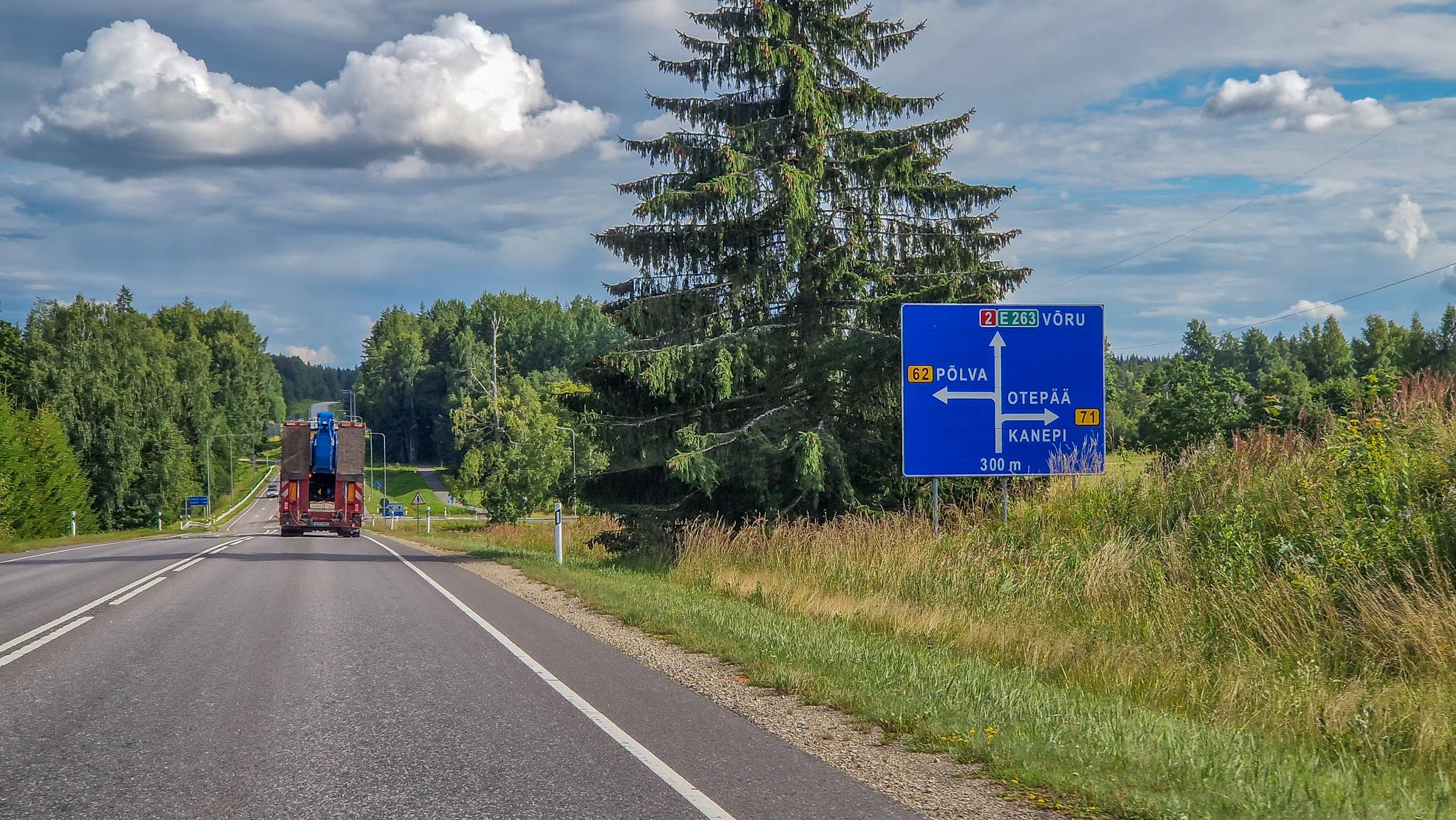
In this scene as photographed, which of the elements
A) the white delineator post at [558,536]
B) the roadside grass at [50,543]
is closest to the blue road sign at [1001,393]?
the white delineator post at [558,536]

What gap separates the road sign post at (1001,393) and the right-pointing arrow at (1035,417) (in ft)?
0.04

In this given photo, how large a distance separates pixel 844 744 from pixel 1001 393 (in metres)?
10.6

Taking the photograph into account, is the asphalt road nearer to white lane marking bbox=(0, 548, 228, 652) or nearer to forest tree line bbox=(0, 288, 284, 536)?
white lane marking bbox=(0, 548, 228, 652)

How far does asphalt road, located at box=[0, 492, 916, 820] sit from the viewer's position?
535 centimetres

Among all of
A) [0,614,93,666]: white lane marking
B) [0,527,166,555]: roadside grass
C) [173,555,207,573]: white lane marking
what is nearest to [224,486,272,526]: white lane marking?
[0,527,166,555]: roadside grass

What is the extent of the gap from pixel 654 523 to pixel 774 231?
661cm

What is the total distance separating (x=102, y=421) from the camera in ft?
270

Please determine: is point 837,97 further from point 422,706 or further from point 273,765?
point 273,765

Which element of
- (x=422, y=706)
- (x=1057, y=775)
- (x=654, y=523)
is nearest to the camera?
(x=1057, y=775)

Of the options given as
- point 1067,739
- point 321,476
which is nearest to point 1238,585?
point 1067,739

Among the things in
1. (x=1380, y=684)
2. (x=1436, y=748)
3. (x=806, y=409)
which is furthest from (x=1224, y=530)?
(x=806, y=409)

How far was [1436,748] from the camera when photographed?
629 cm

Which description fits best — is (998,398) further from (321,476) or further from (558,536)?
(321,476)

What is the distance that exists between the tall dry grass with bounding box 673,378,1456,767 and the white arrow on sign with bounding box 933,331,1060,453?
49.8 inches
